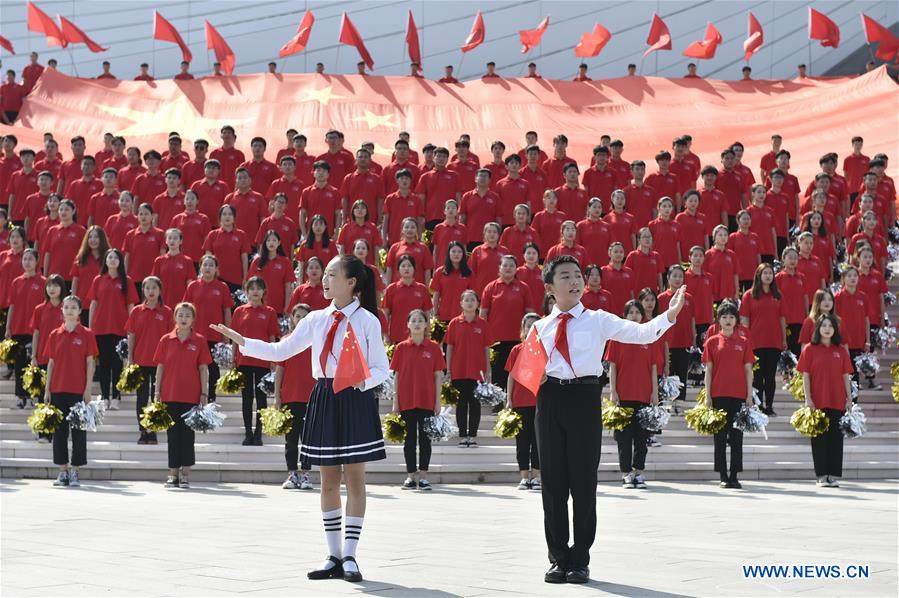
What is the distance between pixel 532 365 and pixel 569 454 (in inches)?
20.4

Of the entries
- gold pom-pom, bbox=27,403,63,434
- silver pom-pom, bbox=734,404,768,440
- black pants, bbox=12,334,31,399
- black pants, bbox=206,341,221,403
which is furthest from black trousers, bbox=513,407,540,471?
black pants, bbox=12,334,31,399

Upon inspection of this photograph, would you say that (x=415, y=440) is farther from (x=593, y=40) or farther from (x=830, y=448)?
(x=593, y=40)

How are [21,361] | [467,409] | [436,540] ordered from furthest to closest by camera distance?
[21,361] → [467,409] → [436,540]

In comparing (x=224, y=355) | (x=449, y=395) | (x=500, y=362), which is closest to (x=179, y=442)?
(x=224, y=355)

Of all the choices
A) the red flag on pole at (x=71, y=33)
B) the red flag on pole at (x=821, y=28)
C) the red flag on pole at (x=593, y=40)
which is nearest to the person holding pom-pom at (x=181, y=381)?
the red flag on pole at (x=593, y=40)

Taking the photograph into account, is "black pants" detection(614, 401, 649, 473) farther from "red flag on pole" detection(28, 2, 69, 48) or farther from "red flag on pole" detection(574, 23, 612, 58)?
"red flag on pole" detection(28, 2, 69, 48)

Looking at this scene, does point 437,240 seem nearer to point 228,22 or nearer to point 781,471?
point 781,471

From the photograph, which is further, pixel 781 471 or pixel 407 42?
pixel 407 42

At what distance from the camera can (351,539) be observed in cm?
683

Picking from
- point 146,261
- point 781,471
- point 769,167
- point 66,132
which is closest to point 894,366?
point 781,471

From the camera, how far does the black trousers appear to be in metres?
11.8

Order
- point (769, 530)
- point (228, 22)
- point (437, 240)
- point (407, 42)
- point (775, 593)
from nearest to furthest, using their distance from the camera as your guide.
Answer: point (775, 593) → point (769, 530) → point (437, 240) → point (407, 42) → point (228, 22)

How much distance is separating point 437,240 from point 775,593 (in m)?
9.71

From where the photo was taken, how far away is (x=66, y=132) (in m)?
22.8
